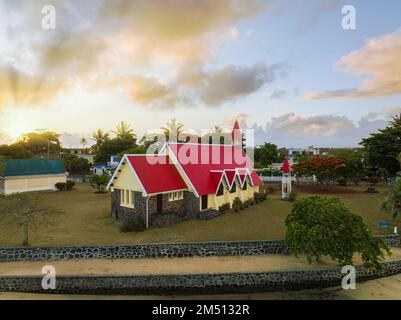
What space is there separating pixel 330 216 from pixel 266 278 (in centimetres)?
477

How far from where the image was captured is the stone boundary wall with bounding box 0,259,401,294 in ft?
49.0

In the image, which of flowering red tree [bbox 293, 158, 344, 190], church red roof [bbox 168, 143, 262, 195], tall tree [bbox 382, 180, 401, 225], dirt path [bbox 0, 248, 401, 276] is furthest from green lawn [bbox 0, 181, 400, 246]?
flowering red tree [bbox 293, 158, 344, 190]

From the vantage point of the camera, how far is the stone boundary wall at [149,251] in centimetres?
1703

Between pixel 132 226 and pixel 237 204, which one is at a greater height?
pixel 237 204

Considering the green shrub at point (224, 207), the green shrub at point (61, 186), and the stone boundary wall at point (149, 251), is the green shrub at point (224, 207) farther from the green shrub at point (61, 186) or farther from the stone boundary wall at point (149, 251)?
the green shrub at point (61, 186)

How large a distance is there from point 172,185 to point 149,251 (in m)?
8.41

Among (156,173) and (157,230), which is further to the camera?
(156,173)

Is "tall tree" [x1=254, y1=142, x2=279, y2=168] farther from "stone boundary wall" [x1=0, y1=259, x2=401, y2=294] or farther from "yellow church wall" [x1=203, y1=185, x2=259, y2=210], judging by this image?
"stone boundary wall" [x1=0, y1=259, x2=401, y2=294]

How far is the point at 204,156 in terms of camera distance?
30766 mm

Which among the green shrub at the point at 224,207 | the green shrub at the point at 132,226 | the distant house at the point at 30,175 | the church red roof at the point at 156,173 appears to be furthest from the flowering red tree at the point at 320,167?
the distant house at the point at 30,175

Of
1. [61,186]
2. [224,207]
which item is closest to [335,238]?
[224,207]

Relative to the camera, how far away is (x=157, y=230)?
22.6m

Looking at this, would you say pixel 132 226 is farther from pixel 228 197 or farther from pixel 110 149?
pixel 110 149
